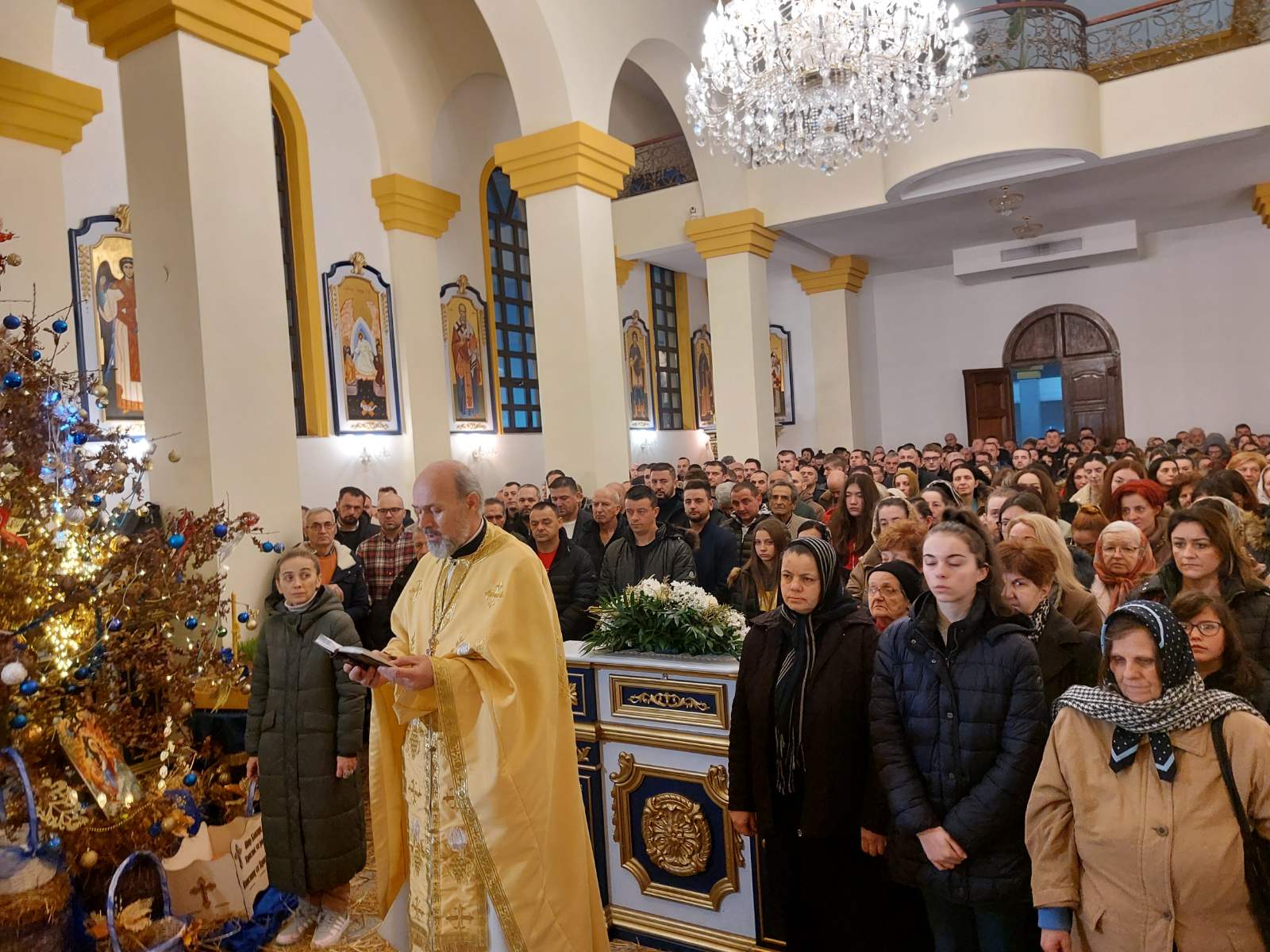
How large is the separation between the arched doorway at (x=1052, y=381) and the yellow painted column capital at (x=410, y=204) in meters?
11.5

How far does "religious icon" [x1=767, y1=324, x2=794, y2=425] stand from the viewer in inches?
805

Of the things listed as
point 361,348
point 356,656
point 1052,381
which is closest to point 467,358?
point 361,348

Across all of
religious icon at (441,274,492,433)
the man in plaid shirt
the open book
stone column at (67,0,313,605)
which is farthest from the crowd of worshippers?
religious icon at (441,274,492,433)

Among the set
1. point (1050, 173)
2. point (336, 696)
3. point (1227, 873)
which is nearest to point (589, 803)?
point (336, 696)

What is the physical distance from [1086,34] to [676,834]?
36.6 ft

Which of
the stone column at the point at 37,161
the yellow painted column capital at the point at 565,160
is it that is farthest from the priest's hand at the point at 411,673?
the yellow painted column capital at the point at 565,160

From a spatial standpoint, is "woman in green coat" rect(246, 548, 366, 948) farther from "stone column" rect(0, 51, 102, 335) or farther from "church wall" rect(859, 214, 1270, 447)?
"church wall" rect(859, 214, 1270, 447)

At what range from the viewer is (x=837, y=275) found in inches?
690

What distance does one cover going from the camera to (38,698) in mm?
3549

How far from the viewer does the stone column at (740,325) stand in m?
13.2

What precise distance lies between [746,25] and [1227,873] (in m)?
8.17

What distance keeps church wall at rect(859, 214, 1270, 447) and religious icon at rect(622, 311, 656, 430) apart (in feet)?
14.2

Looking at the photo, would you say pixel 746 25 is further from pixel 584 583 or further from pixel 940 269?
pixel 940 269

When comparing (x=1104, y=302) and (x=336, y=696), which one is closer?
(x=336, y=696)
